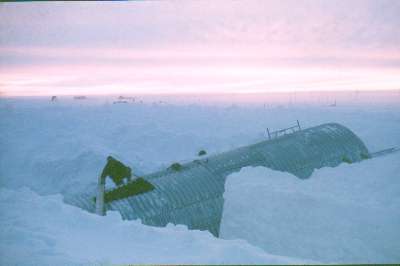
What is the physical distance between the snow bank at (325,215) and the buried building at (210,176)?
2.92m

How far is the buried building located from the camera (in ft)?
47.5

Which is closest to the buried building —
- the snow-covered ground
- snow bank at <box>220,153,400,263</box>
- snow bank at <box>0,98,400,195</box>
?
the snow-covered ground

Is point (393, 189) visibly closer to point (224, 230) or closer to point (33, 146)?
point (224, 230)

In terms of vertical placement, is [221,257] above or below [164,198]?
above

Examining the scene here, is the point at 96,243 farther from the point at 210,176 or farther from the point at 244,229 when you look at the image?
the point at 210,176

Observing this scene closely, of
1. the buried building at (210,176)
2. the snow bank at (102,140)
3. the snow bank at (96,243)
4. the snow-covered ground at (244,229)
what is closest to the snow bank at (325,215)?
the snow-covered ground at (244,229)

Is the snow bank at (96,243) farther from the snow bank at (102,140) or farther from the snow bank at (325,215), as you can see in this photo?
the snow bank at (102,140)

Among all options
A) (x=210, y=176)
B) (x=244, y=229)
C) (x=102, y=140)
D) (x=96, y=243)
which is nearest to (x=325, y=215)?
(x=244, y=229)

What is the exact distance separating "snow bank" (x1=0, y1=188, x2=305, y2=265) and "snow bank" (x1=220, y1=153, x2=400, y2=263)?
3.26 m

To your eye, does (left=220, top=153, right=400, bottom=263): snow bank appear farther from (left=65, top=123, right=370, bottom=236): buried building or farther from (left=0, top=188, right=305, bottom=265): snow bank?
(left=0, top=188, right=305, bottom=265): snow bank

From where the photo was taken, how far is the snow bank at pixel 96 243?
5.34 metres

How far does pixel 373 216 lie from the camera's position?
9.23 meters

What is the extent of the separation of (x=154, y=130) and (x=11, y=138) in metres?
15.1

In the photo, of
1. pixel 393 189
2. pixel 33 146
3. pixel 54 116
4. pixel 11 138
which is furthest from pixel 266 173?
pixel 54 116
